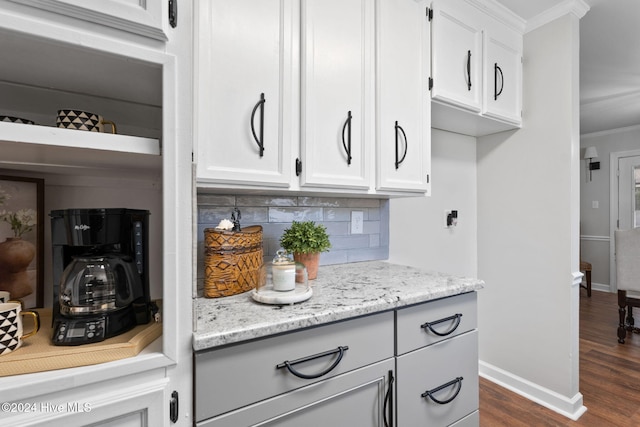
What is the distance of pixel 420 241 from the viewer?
81.7 inches

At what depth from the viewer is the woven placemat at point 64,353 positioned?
60 cm

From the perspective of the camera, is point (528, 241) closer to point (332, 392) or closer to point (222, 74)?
point (332, 392)

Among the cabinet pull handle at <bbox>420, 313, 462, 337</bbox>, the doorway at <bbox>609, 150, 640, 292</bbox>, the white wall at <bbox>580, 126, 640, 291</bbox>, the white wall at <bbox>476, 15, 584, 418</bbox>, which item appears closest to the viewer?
the cabinet pull handle at <bbox>420, 313, 462, 337</bbox>

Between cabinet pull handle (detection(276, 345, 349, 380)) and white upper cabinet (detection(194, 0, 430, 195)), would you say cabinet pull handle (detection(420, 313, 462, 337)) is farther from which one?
white upper cabinet (detection(194, 0, 430, 195))

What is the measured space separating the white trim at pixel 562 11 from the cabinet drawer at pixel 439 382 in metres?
2.02

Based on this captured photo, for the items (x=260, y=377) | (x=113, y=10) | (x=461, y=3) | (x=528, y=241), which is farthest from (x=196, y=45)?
(x=528, y=241)

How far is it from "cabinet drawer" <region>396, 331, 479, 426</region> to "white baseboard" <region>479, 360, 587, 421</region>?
106 centimetres

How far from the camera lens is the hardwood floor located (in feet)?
5.89

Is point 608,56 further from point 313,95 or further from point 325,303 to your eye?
point 325,303

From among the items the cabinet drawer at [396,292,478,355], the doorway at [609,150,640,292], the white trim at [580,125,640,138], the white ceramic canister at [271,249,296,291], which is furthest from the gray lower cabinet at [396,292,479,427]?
the white trim at [580,125,640,138]

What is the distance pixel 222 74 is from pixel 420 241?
5.32 ft

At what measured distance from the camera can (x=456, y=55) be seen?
1.68 m

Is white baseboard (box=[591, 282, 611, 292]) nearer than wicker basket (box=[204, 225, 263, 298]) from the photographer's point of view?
No

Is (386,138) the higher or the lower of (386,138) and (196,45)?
the lower
